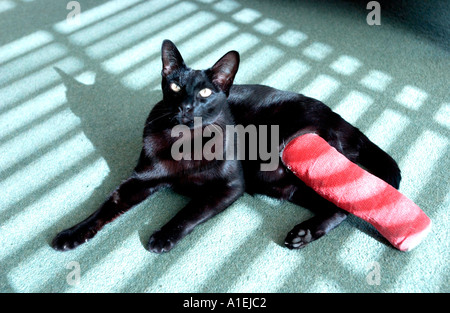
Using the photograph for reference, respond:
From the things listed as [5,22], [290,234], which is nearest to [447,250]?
[290,234]

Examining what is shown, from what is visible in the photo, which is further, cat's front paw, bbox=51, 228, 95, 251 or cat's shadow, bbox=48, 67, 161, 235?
cat's shadow, bbox=48, 67, 161, 235

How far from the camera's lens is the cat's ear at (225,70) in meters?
1.11

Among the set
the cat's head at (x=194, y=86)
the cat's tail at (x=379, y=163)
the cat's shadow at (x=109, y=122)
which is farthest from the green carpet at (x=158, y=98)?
the cat's head at (x=194, y=86)

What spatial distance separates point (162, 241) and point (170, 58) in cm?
54

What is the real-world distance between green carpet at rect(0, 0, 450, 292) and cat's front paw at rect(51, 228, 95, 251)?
2 cm

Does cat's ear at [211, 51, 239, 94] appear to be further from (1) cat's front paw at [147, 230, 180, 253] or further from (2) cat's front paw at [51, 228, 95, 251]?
(2) cat's front paw at [51, 228, 95, 251]

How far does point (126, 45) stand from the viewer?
1.97 m

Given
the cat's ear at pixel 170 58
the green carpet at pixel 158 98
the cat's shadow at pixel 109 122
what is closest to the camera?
the green carpet at pixel 158 98

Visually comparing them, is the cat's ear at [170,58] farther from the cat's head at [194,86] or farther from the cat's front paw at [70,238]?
the cat's front paw at [70,238]

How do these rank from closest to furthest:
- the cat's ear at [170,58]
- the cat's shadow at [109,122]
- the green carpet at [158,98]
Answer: the green carpet at [158,98] < the cat's ear at [170,58] < the cat's shadow at [109,122]

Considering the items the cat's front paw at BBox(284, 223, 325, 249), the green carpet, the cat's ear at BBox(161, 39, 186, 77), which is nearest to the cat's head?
the cat's ear at BBox(161, 39, 186, 77)

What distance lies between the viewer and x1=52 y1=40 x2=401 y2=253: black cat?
109 centimetres
